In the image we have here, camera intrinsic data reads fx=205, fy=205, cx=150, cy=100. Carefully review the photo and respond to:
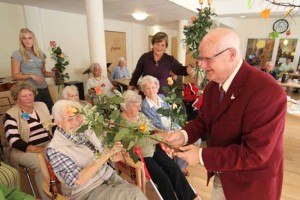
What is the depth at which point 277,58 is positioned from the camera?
8219mm

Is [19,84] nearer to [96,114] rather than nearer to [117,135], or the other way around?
[96,114]

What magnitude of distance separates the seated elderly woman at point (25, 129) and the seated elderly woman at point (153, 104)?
105 cm

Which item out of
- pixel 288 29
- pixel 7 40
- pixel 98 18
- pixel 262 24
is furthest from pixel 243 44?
pixel 7 40

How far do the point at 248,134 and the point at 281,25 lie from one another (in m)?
8.91

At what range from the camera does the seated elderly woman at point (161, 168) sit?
1778 millimetres

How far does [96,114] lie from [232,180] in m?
0.79

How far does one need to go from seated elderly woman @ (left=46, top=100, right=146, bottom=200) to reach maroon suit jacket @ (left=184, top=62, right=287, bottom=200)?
581 mm

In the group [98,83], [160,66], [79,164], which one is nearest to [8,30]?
[98,83]

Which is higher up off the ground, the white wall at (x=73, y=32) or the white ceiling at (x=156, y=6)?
the white ceiling at (x=156, y=6)

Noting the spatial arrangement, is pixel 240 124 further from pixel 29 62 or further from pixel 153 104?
pixel 29 62

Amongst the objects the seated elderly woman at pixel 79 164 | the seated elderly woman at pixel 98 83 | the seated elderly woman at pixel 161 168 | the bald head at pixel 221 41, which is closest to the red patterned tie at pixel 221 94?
the bald head at pixel 221 41

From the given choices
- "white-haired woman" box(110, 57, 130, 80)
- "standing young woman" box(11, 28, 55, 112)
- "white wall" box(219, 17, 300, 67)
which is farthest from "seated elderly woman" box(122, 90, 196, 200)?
"white wall" box(219, 17, 300, 67)

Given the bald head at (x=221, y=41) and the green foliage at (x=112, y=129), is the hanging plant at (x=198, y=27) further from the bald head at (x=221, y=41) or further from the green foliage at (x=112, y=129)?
the green foliage at (x=112, y=129)

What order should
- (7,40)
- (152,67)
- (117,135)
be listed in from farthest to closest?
(7,40) < (152,67) < (117,135)
